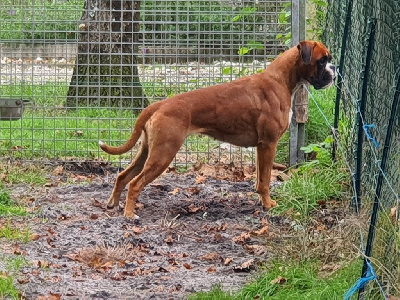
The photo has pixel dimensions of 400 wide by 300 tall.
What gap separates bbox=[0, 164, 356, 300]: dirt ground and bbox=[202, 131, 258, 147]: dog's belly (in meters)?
0.56

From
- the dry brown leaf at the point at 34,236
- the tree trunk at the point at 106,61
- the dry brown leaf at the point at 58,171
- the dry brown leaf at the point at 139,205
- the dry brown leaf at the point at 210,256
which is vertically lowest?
the dry brown leaf at the point at 210,256

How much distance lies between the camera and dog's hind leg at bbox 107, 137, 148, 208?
25.9ft

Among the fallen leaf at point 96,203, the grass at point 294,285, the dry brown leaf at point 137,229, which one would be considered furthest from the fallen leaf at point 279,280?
the fallen leaf at point 96,203

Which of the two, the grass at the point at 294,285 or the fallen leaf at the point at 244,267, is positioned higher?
the grass at the point at 294,285

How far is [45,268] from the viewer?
5891 mm

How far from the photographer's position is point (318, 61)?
8047mm

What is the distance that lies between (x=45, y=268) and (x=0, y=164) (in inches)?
151

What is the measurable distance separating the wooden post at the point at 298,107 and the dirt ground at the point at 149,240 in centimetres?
90

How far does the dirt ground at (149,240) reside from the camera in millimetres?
5613

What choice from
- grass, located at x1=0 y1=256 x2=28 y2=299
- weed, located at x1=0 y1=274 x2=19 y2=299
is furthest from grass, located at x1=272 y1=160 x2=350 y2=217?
weed, located at x1=0 y1=274 x2=19 y2=299

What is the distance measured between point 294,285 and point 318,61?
10.9ft

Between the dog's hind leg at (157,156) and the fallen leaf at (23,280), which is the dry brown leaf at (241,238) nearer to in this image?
the dog's hind leg at (157,156)

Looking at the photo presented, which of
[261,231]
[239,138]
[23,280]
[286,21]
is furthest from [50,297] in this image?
[286,21]

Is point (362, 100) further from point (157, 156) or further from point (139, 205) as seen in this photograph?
point (139, 205)
